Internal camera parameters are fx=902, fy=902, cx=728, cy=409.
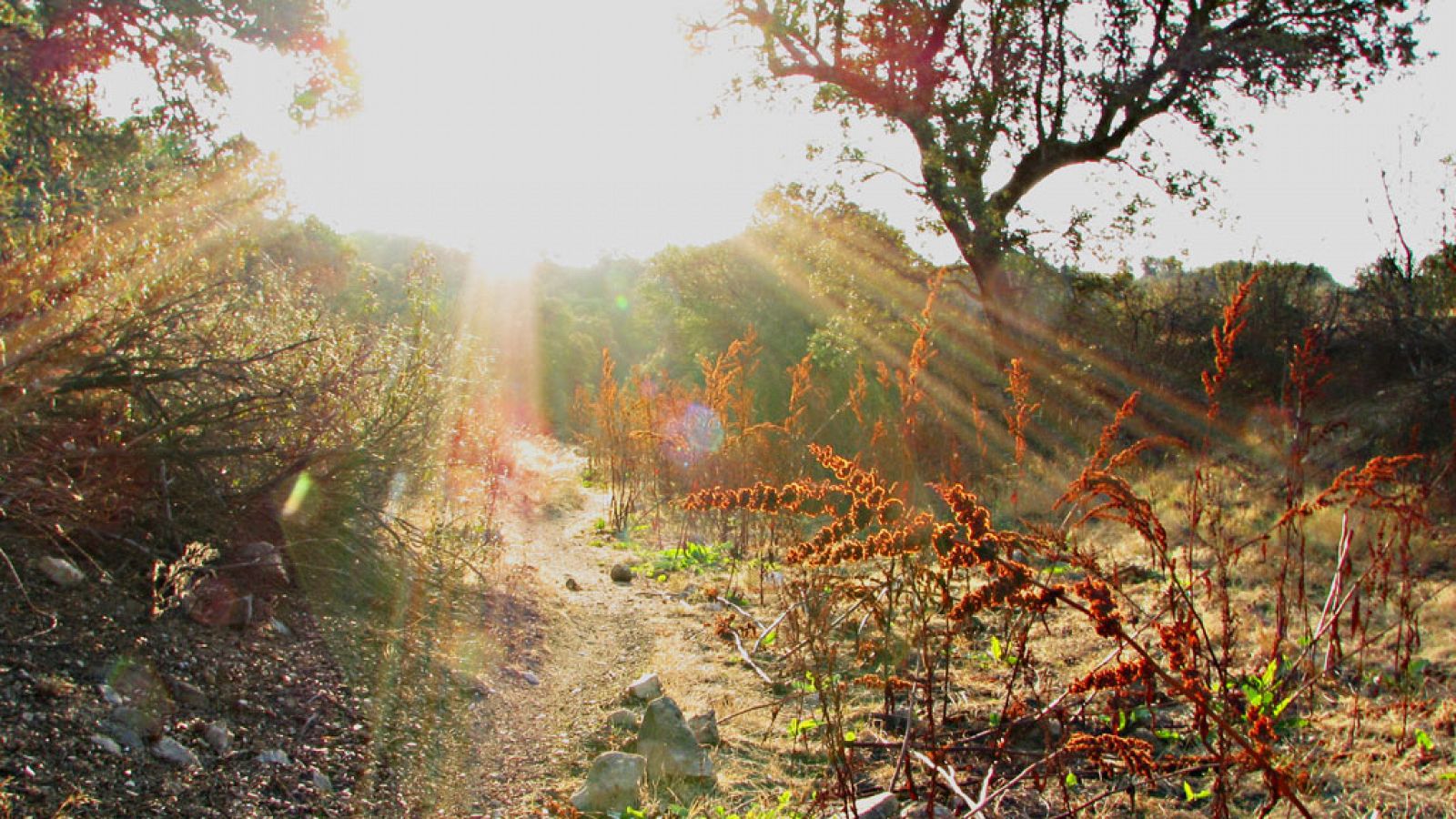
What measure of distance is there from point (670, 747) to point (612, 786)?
308 millimetres

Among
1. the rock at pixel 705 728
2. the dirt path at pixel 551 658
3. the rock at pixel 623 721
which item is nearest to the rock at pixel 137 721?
the dirt path at pixel 551 658

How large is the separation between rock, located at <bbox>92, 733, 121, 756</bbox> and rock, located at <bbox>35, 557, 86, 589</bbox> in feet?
2.93

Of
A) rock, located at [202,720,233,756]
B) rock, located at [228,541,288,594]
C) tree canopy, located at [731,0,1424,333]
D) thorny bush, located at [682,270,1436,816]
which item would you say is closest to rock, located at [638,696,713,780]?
thorny bush, located at [682,270,1436,816]

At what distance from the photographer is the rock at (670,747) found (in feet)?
10.2

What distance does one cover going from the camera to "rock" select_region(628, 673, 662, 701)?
3.92 metres

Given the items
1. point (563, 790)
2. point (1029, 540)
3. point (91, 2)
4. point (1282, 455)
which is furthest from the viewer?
point (1282, 455)

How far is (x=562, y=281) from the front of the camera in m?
61.2

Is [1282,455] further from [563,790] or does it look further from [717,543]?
[563,790]

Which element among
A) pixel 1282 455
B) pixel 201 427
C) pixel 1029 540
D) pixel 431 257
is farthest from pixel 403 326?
pixel 1282 455

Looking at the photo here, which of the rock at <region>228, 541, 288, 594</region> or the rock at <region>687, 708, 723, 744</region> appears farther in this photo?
the rock at <region>228, 541, 288, 594</region>

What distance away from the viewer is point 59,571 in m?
3.06

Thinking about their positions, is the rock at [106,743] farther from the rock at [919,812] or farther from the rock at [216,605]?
the rock at [919,812]

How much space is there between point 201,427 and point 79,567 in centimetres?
75

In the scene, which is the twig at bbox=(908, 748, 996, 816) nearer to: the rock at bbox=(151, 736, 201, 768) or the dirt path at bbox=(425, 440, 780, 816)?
the dirt path at bbox=(425, 440, 780, 816)
